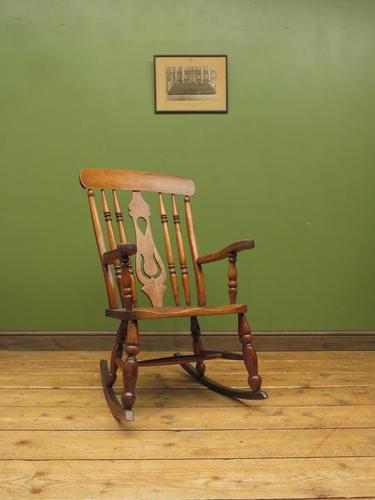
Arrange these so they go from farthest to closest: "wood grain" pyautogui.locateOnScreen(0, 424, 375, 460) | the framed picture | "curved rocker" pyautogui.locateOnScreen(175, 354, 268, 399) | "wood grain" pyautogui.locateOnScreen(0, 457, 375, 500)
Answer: the framed picture → "curved rocker" pyautogui.locateOnScreen(175, 354, 268, 399) → "wood grain" pyautogui.locateOnScreen(0, 424, 375, 460) → "wood grain" pyautogui.locateOnScreen(0, 457, 375, 500)

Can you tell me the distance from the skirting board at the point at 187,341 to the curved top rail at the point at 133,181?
3.12 feet

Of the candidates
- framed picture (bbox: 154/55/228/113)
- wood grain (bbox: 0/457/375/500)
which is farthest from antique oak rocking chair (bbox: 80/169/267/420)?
framed picture (bbox: 154/55/228/113)

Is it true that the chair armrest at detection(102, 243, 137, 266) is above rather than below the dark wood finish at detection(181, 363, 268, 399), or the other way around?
above

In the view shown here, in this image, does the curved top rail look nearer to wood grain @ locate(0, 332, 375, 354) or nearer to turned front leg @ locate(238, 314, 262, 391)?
turned front leg @ locate(238, 314, 262, 391)

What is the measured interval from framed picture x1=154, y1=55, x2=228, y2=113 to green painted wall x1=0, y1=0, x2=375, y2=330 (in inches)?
2.6

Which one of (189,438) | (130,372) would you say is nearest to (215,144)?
(130,372)

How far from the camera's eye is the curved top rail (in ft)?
7.25

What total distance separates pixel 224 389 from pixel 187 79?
1843 millimetres

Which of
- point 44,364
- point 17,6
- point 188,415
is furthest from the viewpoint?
point 17,6

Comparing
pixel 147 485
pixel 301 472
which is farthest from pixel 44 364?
pixel 301 472

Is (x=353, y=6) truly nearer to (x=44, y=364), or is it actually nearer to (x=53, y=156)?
(x=53, y=156)

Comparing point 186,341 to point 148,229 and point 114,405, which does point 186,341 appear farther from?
point 114,405

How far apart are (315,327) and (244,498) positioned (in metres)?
1.85

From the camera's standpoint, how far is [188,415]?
71.4 inches
